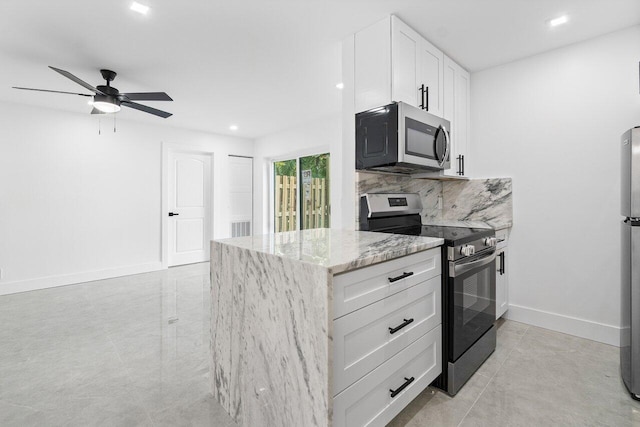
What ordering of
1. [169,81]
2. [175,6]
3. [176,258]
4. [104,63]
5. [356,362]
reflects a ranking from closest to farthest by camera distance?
[356,362] → [175,6] → [104,63] → [169,81] → [176,258]

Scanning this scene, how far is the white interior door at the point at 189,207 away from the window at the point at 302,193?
1.37m

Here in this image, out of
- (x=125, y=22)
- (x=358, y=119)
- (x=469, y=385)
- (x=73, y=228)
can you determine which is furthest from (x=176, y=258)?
(x=469, y=385)

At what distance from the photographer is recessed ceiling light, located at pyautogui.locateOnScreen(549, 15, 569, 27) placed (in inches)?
85.5

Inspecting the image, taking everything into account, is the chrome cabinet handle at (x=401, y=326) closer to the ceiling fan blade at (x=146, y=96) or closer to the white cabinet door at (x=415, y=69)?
the white cabinet door at (x=415, y=69)

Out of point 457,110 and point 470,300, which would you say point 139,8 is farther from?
point 470,300

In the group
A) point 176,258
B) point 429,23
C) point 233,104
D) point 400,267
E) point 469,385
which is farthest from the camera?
point 176,258

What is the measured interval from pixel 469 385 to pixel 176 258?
5.05m

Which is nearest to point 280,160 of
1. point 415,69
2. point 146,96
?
point 146,96

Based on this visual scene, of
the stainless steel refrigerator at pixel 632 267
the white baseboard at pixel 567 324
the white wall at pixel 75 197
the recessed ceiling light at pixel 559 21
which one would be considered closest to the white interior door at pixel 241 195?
the white wall at pixel 75 197

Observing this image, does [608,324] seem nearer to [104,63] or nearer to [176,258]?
[104,63]

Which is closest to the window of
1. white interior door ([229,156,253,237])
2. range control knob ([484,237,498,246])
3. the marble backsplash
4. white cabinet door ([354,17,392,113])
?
white interior door ([229,156,253,237])

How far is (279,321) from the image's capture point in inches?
49.2

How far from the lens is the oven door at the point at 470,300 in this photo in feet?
5.64

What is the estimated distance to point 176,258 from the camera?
17.9 ft
